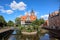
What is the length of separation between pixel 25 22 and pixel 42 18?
67.0 ft

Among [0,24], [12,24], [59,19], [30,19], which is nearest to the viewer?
[59,19]

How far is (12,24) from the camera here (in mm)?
106312

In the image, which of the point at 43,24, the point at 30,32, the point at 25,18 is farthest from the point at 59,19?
the point at 25,18

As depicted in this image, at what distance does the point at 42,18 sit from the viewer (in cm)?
9806

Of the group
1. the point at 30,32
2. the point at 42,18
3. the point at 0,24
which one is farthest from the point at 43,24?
the point at 30,32

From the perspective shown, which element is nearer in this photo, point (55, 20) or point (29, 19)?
point (55, 20)

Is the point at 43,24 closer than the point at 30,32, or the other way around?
the point at 30,32

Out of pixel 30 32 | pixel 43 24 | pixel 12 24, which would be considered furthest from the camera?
pixel 12 24

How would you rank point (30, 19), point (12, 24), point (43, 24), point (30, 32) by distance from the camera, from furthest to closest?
point (30, 19) < point (12, 24) < point (43, 24) < point (30, 32)

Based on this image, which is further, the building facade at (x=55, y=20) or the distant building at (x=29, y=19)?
the distant building at (x=29, y=19)

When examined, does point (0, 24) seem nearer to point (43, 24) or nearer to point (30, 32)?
point (43, 24)

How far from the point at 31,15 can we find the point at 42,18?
69.2ft

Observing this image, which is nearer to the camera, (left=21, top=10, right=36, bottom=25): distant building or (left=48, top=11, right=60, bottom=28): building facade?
(left=48, top=11, right=60, bottom=28): building facade

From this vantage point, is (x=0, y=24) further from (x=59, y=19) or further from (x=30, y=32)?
(x=30, y=32)
